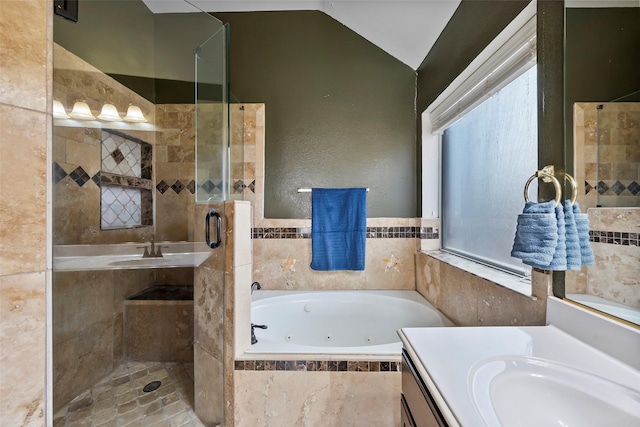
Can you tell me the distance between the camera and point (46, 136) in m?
0.74

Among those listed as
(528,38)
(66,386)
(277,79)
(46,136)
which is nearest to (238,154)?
(277,79)

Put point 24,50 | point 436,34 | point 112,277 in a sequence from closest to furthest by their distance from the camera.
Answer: point 24,50 < point 112,277 < point 436,34

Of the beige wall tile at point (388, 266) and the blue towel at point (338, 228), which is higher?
the blue towel at point (338, 228)

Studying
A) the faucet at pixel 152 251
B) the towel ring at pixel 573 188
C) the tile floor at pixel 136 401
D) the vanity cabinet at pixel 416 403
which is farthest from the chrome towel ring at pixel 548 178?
the faucet at pixel 152 251

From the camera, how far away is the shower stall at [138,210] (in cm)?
111

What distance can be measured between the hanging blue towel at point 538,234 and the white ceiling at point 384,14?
1.46m

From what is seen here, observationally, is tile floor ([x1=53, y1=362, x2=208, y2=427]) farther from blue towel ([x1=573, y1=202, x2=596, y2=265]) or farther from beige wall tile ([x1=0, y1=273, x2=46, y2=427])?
blue towel ([x1=573, y1=202, x2=596, y2=265])

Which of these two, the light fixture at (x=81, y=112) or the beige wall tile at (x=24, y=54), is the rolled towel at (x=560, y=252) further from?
the light fixture at (x=81, y=112)

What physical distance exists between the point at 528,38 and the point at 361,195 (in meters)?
1.28

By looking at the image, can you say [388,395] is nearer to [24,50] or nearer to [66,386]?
[66,386]

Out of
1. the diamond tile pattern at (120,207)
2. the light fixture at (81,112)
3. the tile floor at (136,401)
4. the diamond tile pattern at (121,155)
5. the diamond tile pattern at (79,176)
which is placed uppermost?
the light fixture at (81,112)

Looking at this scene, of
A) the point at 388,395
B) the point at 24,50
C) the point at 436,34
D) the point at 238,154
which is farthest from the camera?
the point at 238,154

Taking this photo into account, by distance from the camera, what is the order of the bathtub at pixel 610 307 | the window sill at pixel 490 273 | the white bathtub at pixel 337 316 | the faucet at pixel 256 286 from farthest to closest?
the faucet at pixel 256 286, the white bathtub at pixel 337 316, the window sill at pixel 490 273, the bathtub at pixel 610 307

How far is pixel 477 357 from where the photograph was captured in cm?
58
